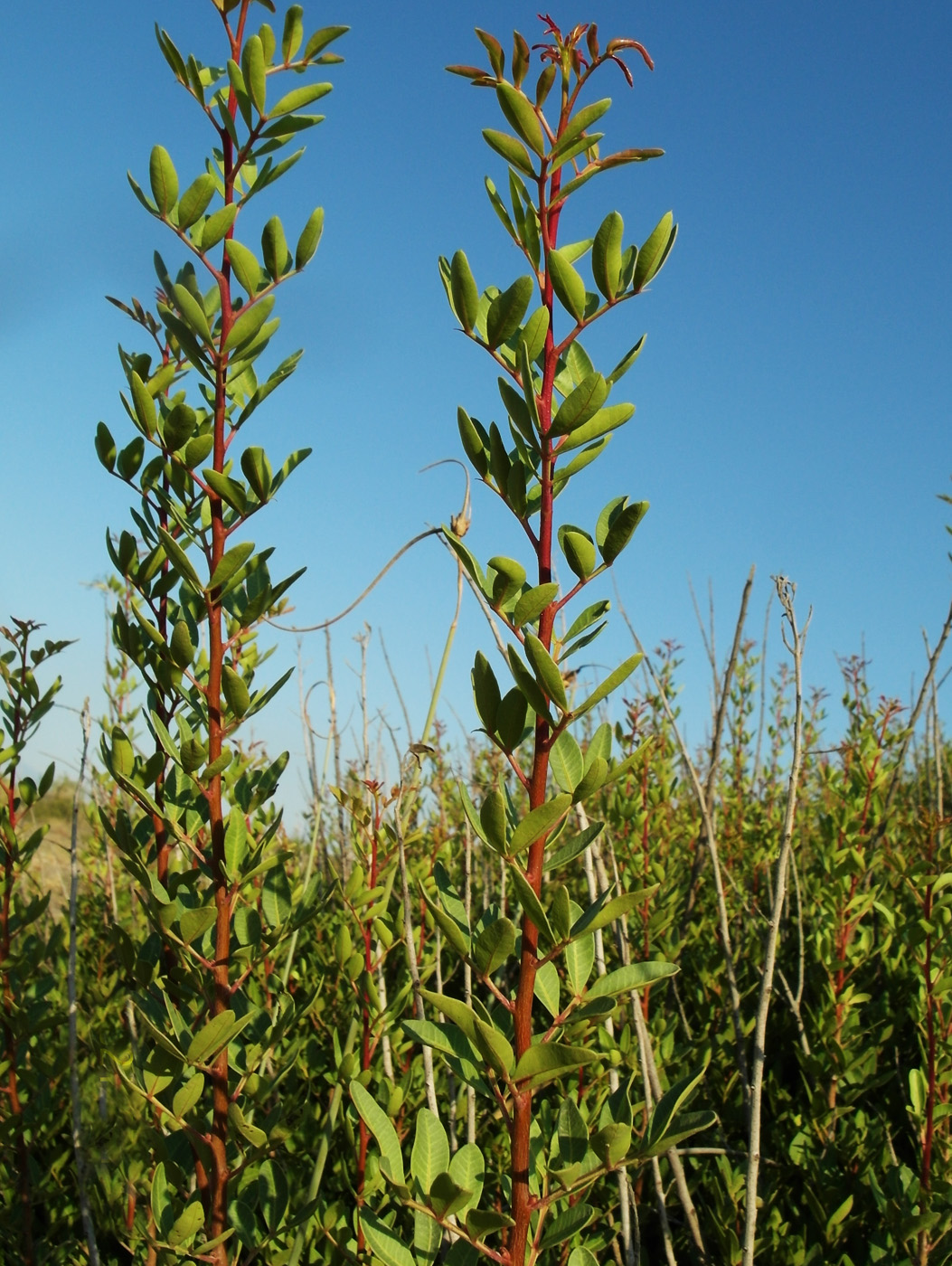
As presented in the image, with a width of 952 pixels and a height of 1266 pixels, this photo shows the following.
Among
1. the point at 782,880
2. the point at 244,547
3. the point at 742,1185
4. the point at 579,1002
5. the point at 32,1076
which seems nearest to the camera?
the point at 579,1002

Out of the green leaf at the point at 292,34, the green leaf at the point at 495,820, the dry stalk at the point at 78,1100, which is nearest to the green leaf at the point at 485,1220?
the green leaf at the point at 495,820

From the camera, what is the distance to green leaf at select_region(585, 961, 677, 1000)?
0.95 metres

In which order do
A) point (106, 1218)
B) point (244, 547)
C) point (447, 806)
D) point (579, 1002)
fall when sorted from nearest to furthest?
point (579, 1002) → point (244, 547) → point (106, 1218) → point (447, 806)

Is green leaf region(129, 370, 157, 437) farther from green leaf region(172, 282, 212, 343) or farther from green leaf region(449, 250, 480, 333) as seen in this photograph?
green leaf region(449, 250, 480, 333)

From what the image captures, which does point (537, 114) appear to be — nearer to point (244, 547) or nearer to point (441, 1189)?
point (244, 547)

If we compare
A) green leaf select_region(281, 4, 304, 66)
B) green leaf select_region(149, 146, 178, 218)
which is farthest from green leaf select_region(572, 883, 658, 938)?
green leaf select_region(281, 4, 304, 66)

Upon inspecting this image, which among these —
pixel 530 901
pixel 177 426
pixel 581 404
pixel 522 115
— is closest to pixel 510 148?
pixel 522 115

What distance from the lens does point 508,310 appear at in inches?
37.9

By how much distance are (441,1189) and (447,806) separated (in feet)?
10.3

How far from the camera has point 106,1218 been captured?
65.8 inches

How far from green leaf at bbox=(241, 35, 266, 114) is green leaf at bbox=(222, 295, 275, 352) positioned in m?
0.29

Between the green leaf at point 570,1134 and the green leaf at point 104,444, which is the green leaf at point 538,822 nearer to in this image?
the green leaf at point 570,1134

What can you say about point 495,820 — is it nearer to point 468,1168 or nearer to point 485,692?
point 485,692

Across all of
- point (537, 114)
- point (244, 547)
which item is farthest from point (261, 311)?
point (537, 114)
